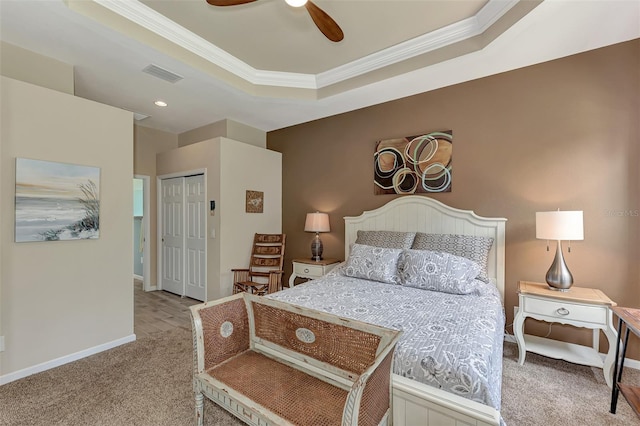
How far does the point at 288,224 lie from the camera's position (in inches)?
183

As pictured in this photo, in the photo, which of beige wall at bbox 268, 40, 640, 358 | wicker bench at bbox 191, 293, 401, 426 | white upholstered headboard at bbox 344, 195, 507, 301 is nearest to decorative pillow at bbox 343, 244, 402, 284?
white upholstered headboard at bbox 344, 195, 507, 301

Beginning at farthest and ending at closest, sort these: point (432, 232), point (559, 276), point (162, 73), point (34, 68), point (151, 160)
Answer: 1. point (151, 160)
2. point (432, 232)
3. point (162, 73)
4. point (34, 68)
5. point (559, 276)

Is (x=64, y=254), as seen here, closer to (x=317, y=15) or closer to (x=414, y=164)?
(x=317, y=15)

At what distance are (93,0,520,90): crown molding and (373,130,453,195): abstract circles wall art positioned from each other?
926 mm

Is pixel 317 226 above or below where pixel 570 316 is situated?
above

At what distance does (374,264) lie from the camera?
2.79 m

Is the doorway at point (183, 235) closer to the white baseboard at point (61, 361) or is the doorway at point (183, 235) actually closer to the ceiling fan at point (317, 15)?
the white baseboard at point (61, 361)

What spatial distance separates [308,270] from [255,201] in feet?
4.53

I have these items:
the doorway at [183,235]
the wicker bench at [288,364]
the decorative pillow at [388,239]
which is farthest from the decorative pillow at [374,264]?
the doorway at [183,235]

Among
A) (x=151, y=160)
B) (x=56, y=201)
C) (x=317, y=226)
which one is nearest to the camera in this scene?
(x=56, y=201)

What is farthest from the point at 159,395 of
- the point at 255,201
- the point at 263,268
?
the point at 255,201

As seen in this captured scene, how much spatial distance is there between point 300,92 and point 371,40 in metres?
1.08

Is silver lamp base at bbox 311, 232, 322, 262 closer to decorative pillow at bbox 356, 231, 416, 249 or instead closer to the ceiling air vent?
decorative pillow at bbox 356, 231, 416, 249

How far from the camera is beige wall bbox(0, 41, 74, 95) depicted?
95.4 inches
